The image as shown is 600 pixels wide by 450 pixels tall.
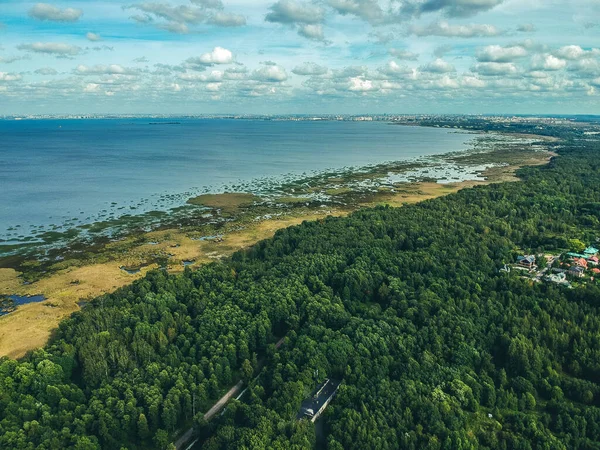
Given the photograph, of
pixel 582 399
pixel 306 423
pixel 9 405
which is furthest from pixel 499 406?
pixel 9 405

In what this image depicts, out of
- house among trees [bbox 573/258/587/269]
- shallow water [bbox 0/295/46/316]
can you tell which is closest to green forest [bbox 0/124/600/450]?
house among trees [bbox 573/258/587/269]

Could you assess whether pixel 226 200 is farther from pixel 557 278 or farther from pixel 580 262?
pixel 580 262

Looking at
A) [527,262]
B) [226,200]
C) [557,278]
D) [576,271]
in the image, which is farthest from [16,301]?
[576,271]

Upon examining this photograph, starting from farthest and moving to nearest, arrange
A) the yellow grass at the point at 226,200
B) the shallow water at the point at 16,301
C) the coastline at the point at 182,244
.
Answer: the yellow grass at the point at 226,200, the shallow water at the point at 16,301, the coastline at the point at 182,244

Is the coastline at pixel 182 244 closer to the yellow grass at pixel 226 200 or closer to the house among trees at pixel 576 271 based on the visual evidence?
the yellow grass at pixel 226 200

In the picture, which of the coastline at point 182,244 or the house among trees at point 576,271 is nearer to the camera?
the coastline at point 182,244

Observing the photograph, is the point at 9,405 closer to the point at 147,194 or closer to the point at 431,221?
the point at 431,221

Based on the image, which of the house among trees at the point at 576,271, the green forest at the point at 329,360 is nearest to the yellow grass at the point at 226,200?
the green forest at the point at 329,360

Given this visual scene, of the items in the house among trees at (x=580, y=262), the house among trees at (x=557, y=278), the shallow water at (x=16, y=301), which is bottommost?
the shallow water at (x=16, y=301)
